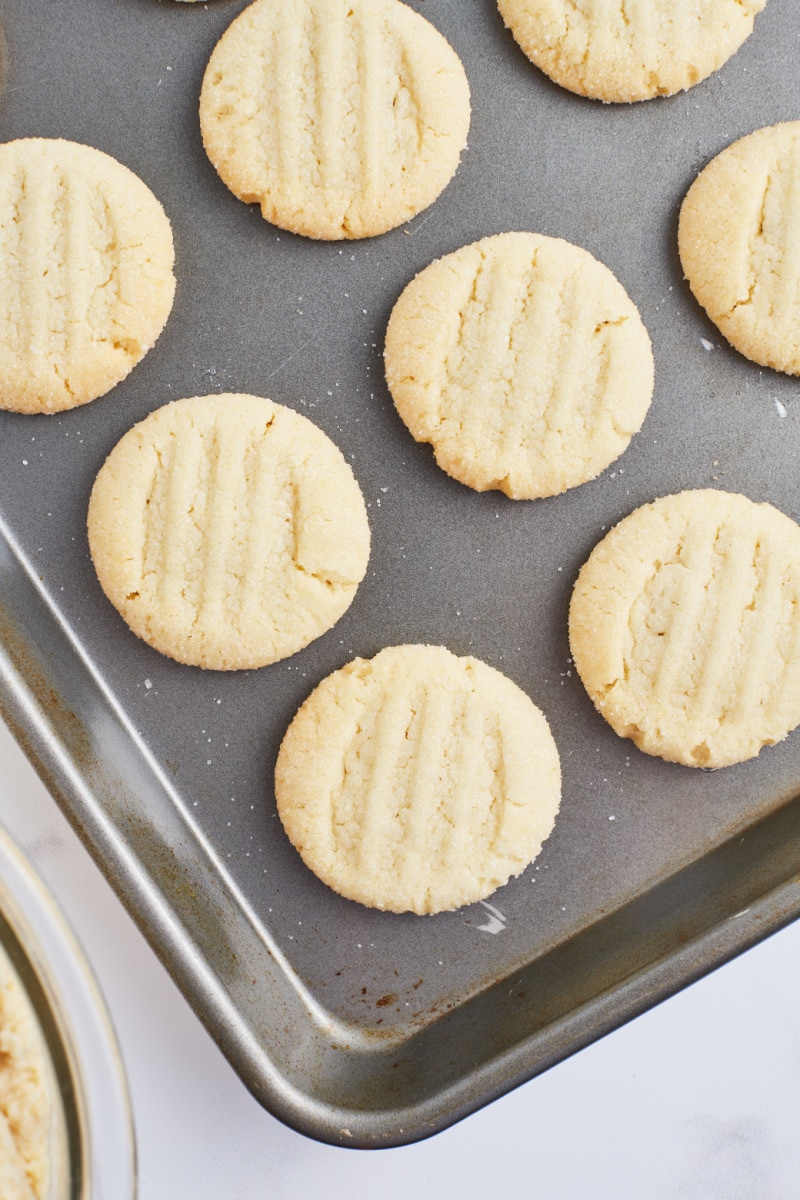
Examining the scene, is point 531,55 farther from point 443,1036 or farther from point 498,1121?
point 498,1121

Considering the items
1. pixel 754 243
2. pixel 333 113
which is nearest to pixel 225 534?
pixel 333 113

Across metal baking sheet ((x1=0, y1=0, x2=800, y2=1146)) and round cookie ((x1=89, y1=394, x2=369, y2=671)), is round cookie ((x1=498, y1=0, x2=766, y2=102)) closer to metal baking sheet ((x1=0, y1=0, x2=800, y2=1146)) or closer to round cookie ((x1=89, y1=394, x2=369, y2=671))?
metal baking sheet ((x1=0, y1=0, x2=800, y2=1146))

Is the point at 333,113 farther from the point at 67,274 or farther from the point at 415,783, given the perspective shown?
A: the point at 415,783

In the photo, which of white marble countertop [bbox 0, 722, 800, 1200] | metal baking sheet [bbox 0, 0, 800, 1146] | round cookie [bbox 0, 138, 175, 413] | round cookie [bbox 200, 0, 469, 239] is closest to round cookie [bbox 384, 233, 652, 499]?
metal baking sheet [bbox 0, 0, 800, 1146]

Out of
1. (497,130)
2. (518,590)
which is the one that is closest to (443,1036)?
(518,590)

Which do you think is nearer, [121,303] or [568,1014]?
[568,1014]
